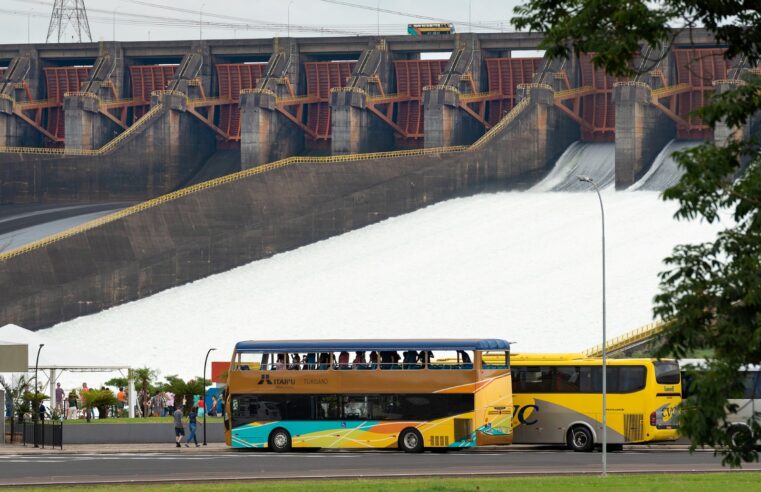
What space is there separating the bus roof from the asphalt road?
268cm

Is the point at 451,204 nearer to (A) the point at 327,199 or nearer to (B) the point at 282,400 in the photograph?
(A) the point at 327,199

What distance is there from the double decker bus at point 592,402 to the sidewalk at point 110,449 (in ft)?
28.3

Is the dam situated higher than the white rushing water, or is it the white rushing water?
the dam

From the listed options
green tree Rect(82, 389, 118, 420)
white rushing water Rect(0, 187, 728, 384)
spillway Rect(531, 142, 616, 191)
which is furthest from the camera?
spillway Rect(531, 142, 616, 191)

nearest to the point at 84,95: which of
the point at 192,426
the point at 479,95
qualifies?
the point at 479,95

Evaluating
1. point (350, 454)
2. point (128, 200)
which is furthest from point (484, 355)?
point (128, 200)

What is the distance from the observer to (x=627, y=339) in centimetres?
5344

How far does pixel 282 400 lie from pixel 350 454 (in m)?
2.26

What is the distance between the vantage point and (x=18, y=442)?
4584 cm

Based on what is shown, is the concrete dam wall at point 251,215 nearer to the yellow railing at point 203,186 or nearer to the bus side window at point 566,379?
the yellow railing at point 203,186

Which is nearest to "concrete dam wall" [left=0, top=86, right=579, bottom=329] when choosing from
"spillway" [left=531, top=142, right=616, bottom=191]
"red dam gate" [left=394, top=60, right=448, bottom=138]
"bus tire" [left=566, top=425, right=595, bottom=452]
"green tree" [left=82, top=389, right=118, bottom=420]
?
"spillway" [left=531, top=142, right=616, bottom=191]

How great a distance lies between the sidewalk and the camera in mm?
41000

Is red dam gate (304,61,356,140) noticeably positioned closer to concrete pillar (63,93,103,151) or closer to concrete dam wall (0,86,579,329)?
concrete dam wall (0,86,579,329)

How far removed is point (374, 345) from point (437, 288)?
2396 cm
